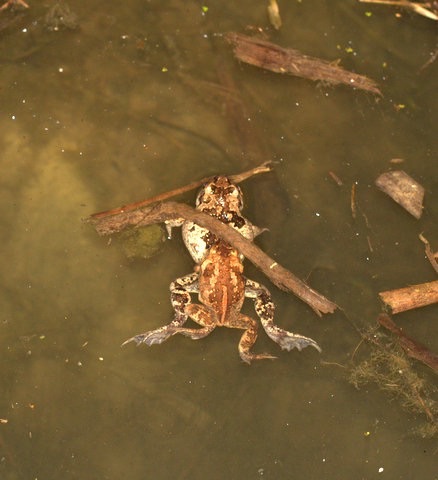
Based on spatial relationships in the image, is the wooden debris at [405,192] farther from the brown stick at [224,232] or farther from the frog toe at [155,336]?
the frog toe at [155,336]

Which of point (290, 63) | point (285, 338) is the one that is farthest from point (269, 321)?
point (290, 63)

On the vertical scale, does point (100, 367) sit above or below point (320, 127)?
below

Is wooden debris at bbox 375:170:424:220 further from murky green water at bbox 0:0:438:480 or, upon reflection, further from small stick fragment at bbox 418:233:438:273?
small stick fragment at bbox 418:233:438:273

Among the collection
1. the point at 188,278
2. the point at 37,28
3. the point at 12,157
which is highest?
the point at 37,28

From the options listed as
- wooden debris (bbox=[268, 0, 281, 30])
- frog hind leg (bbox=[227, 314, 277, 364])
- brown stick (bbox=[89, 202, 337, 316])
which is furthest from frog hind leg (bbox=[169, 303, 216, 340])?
wooden debris (bbox=[268, 0, 281, 30])

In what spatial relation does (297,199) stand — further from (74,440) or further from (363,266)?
(74,440)

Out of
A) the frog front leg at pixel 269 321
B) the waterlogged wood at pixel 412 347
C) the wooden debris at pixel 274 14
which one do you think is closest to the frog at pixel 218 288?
the frog front leg at pixel 269 321

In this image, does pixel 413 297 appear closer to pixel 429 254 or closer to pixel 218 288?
pixel 429 254

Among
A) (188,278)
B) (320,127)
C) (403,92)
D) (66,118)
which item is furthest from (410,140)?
(66,118)
